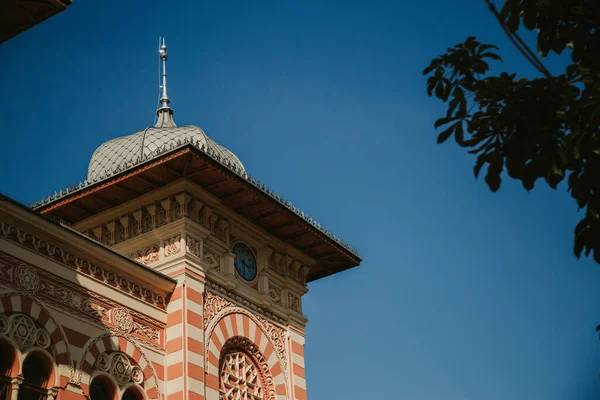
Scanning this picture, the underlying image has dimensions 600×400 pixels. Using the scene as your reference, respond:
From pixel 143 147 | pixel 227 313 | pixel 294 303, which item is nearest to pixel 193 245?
pixel 227 313

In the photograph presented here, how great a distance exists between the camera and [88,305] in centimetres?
1412

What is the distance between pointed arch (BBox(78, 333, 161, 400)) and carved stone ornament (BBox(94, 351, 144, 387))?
0.07m

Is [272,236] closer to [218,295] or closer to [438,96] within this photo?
[218,295]

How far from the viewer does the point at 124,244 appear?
16.6m

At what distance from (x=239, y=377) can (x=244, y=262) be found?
6.98 feet

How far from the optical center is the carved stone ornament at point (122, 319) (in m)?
14.5

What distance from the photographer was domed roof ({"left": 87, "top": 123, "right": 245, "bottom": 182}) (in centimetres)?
1784

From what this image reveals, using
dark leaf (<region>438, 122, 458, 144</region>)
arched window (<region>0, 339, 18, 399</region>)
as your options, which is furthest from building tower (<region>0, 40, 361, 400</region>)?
dark leaf (<region>438, 122, 458, 144</region>)

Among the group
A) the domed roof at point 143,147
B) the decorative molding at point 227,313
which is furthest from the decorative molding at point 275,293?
the domed roof at point 143,147

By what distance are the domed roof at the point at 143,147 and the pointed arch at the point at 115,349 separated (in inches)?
167

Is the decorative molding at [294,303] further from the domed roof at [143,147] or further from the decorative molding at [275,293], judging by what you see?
the domed roof at [143,147]

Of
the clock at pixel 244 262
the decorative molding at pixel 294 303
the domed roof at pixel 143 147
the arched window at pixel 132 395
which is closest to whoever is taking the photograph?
the arched window at pixel 132 395

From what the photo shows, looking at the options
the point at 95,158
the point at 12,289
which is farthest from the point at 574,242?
the point at 95,158

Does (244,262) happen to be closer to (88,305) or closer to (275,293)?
(275,293)
